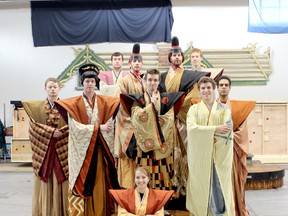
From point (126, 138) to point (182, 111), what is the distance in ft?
1.84

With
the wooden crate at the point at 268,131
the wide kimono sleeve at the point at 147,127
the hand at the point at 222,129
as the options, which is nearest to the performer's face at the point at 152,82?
the wide kimono sleeve at the point at 147,127

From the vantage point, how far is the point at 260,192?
→ 5434mm

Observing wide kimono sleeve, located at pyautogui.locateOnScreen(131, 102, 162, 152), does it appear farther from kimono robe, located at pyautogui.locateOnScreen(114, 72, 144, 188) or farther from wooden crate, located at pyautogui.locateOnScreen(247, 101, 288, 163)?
wooden crate, located at pyautogui.locateOnScreen(247, 101, 288, 163)

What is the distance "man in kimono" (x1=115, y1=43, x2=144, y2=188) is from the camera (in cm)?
344

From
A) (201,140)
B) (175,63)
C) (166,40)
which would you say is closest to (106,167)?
(201,140)

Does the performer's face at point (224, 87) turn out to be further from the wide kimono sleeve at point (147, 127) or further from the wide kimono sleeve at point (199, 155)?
the wide kimono sleeve at point (147, 127)

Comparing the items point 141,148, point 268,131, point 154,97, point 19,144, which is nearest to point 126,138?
point 141,148

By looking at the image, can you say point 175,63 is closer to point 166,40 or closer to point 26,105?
point 26,105

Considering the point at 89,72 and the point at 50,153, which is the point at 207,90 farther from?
the point at 50,153

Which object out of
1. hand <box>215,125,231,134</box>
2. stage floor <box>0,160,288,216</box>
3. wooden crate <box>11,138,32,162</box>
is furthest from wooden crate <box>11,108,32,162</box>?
hand <box>215,125,231,134</box>

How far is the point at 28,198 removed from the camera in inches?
206

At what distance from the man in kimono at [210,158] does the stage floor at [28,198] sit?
0.61 m

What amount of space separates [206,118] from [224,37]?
5.48 m

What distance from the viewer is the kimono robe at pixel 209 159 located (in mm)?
3055
